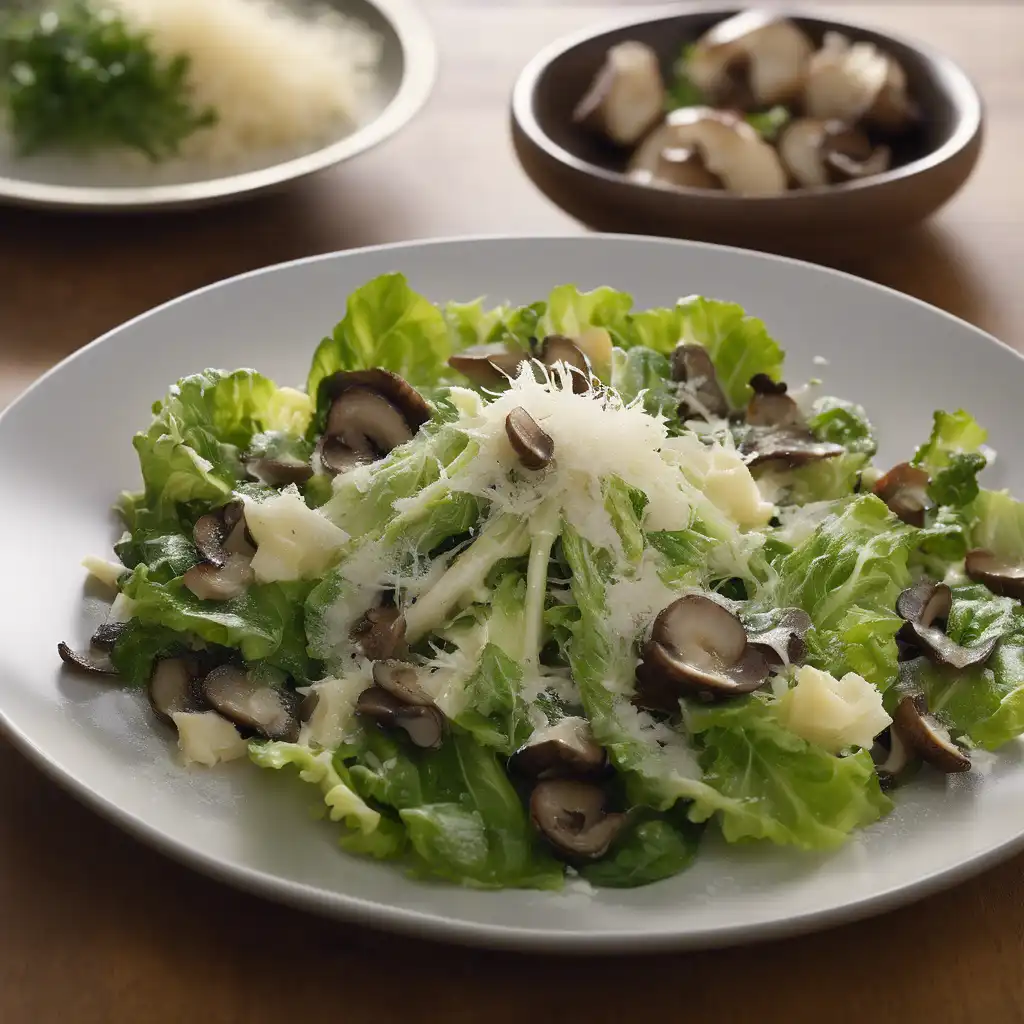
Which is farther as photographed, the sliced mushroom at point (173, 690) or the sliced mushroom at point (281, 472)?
the sliced mushroom at point (281, 472)

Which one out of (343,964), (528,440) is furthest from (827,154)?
(343,964)

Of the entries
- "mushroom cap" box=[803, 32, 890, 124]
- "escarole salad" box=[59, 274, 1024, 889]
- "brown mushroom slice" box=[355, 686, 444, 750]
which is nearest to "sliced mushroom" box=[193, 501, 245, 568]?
"escarole salad" box=[59, 274, 1024, 889]

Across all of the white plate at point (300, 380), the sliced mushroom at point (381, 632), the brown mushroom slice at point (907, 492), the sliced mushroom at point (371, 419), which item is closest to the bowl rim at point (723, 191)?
the white plate at point (300, 380)

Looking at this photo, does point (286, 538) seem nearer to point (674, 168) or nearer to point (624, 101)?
point (674, 168)

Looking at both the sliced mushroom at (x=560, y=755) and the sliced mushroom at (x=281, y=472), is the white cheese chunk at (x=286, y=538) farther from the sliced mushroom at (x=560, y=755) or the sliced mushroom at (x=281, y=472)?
the sliced mushroom at (x=560, y=755)

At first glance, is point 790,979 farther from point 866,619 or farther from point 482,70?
point 482,70
